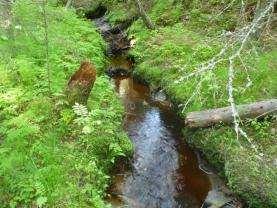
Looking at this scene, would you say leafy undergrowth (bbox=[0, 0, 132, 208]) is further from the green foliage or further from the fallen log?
the green foliage

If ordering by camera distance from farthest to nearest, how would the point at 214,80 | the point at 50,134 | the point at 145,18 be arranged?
the point at 145,18 → the point at 214,80 → the point at 50,134

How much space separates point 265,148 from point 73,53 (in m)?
7.63

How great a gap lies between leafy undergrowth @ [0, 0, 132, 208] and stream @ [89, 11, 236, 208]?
0.45 metres

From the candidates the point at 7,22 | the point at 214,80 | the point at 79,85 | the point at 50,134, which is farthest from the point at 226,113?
the point at 7,22

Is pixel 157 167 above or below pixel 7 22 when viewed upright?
below

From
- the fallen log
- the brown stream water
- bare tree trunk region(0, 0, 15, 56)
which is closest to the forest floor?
the fallen log

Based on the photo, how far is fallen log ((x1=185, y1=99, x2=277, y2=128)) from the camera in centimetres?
1038

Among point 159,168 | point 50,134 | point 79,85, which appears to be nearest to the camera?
point 50,134

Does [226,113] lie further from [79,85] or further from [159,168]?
[79,85]

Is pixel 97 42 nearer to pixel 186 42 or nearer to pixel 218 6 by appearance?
pixel 186 42

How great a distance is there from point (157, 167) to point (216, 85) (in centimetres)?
252

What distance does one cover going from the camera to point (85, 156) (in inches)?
375

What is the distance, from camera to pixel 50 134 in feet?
32.1

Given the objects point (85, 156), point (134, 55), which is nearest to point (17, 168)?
point (85, 156)
